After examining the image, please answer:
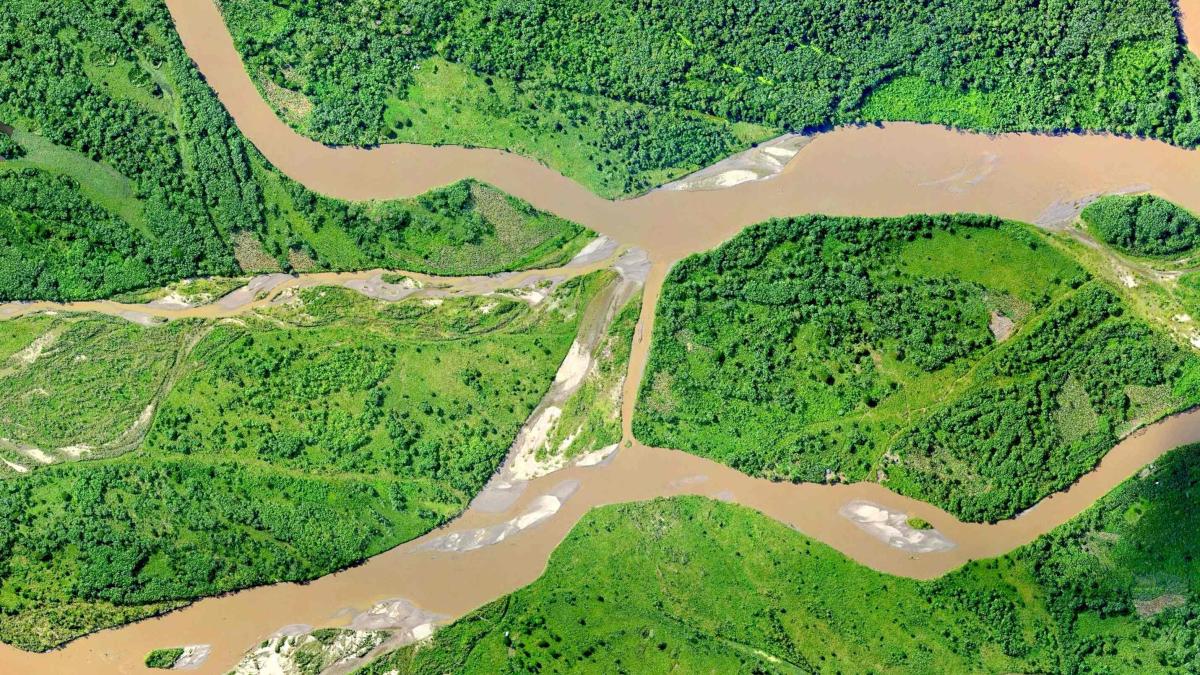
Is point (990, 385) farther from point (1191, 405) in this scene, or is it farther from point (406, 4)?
point (406, 4)

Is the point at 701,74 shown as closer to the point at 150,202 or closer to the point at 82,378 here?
the point at 150,202

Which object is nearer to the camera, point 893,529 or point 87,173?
point 893,529

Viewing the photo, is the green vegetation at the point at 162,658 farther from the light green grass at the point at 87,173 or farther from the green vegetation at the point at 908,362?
the green vegetation at the point at 908,362

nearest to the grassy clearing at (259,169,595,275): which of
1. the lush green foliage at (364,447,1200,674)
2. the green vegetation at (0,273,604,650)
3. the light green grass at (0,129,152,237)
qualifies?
the green vegetation at (0,273,604,650)

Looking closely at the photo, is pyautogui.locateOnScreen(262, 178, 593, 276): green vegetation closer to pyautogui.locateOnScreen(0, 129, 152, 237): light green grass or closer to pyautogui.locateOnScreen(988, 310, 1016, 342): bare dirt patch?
pyautogui.locateOnScreen(0, 129, 152, 237): light green grass

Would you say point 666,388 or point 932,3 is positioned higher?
point 932,3

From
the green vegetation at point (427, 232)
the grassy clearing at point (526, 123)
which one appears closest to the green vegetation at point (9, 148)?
the green vegetation at point (427, 232)

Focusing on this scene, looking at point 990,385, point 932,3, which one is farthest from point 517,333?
point 932,3

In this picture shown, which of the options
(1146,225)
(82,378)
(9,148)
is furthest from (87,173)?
(1146,225)
